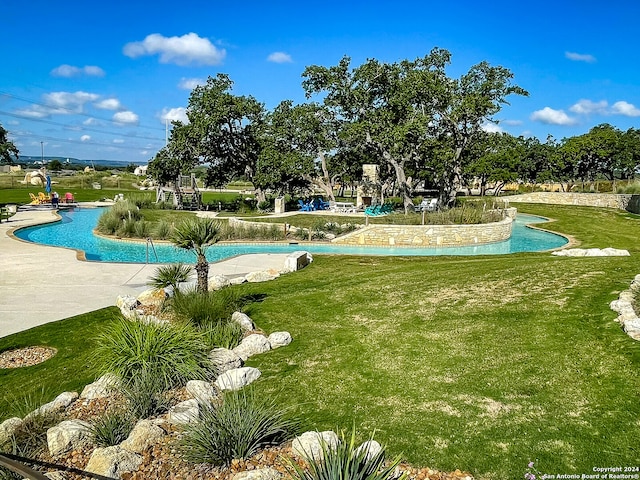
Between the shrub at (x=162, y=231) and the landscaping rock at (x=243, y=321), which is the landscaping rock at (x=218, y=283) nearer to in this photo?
the landscaping rock at (x=243, y=321)

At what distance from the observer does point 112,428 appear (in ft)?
14.3

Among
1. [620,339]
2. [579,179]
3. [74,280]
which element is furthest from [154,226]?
[579,179]

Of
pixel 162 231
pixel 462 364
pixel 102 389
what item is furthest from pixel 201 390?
pixel 162 231

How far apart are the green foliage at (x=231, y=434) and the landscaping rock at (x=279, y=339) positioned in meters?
2.31

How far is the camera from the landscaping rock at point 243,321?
7012mm

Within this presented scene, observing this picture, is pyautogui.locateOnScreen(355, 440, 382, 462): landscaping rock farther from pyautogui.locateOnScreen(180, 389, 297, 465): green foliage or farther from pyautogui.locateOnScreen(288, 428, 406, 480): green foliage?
pyautogui.locateOnScreen(180, 389, 297, 465): green foliage

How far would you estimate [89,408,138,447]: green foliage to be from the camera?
14.0ft

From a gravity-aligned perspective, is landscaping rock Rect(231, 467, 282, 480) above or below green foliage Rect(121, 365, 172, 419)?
above

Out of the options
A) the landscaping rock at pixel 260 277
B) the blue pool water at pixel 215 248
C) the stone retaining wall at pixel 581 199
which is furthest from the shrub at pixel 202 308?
the stone retaining wall at pixel 581 199

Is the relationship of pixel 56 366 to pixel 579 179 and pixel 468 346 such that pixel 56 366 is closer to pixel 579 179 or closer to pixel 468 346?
pixel 468 346

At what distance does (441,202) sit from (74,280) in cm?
2310

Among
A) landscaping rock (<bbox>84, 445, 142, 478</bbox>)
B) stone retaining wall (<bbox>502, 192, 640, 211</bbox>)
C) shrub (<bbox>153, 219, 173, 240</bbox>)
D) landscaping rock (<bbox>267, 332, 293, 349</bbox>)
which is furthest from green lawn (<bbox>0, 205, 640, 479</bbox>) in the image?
stone retaining wall (<bbox>502, 192, 640, 211</bbox>)

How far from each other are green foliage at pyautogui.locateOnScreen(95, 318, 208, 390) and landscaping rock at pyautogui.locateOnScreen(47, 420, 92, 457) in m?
0.83

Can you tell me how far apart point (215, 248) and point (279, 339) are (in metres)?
13.1
